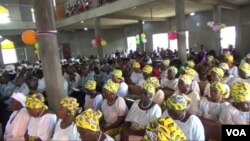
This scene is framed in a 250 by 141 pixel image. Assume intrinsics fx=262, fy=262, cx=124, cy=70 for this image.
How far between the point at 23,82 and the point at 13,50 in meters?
17.1

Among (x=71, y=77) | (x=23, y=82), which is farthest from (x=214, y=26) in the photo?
(x=23, y=82)

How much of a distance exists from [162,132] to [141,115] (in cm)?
195

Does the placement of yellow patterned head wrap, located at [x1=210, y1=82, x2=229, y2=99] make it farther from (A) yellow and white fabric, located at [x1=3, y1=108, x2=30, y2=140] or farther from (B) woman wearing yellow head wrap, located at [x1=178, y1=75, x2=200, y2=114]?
(A) yellow and white fabric, located at [x1=3, y1=108, x2=30, y2=140]

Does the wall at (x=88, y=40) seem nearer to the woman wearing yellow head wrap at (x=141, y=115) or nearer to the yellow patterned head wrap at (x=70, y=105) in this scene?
the woman wearing yellow head wrap at (x=141, y=115)

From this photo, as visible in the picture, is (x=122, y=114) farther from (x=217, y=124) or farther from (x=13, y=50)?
(x=13, y=50)

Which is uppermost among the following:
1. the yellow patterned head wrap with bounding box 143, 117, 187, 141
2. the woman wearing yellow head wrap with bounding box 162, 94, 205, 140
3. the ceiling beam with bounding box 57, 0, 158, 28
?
the ceiling beam with bounding box 57, 0, 158, 28

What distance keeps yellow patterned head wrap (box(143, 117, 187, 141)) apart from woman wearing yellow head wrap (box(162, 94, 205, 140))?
0.99 m

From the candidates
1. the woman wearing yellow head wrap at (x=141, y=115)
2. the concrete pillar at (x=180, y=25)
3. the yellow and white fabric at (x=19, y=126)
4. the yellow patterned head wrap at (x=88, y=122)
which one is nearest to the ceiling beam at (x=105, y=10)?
the concrete pillar at (x=180, y=25)

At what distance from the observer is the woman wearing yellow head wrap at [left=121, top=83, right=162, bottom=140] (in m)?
3.92

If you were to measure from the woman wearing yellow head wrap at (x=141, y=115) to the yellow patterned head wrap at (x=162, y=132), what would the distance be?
5.44ft

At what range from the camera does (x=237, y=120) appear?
11.8ft

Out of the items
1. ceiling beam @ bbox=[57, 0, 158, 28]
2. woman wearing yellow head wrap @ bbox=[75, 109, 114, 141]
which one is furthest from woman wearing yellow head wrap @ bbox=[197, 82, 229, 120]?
ceiling beam @ bbox=[57, 0, 158, 28]

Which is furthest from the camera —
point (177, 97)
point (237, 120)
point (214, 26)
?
point (214, 26)

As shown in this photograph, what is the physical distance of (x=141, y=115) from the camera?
4039 mm
